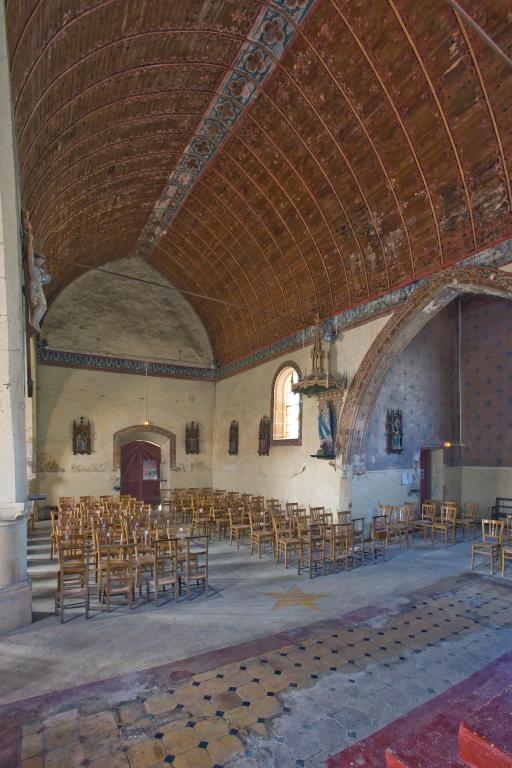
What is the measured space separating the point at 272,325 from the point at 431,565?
33.9 ft

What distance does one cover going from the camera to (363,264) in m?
13.0

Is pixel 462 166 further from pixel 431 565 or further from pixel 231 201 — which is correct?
pixel 431 565

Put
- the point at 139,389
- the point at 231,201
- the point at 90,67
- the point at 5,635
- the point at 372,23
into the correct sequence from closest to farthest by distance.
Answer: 1. the point at 5,635
2. the point at 90,67
3. the point at 372,23
4. the point at 231,201
5. the point at 139,389

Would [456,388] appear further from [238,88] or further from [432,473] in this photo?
[238,88]

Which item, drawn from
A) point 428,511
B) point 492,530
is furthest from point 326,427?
point 492,530

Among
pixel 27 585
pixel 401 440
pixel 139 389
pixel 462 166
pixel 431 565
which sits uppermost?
pixel 462 166

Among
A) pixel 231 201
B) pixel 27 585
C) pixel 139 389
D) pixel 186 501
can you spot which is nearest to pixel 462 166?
pixel 231 201

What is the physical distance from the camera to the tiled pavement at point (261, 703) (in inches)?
147

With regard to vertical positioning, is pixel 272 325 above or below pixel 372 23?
below

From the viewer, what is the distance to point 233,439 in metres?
19.7

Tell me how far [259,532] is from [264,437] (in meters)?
7.02

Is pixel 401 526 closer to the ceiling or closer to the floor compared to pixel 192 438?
closer to the floor

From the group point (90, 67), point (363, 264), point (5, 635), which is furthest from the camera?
point (363, 264)

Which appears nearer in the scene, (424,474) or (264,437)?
(424,474)
